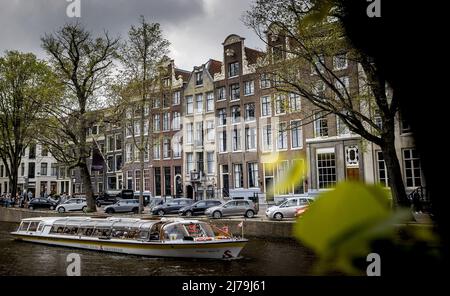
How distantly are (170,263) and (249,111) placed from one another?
24248mm

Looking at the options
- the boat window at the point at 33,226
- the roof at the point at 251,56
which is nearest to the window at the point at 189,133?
the roof at the point at 251,56

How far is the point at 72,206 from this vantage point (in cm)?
3875

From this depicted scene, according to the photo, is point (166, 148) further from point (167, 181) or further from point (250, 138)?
point (250, 138)

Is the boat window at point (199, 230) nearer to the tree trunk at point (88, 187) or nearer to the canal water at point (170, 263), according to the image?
the canal water at point (170, 263)

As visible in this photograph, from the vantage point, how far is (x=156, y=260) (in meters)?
17.8

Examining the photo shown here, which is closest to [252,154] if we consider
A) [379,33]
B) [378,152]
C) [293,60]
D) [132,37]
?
[378,152]

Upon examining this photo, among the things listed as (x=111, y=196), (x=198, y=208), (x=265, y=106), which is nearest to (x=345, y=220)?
(x=198, y=208)

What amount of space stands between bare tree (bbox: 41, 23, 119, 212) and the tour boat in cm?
1034

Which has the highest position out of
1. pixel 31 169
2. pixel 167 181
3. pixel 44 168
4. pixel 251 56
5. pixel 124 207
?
pixel 251 56

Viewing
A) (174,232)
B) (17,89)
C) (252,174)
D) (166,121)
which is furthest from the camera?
(166,121)

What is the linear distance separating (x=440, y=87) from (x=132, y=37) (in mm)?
34474

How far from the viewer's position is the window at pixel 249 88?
39569 mm

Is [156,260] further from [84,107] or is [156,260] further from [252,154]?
[252,154]
